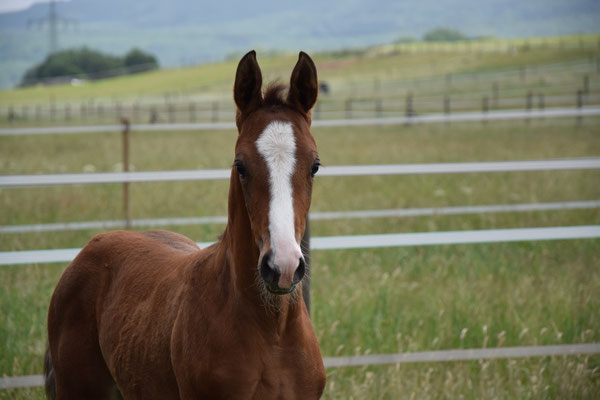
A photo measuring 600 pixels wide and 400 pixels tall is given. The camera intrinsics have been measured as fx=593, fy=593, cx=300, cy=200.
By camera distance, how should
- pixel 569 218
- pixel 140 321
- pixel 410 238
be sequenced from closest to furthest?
pixel 140 321 → pixel 410 238 → pixel 569 218

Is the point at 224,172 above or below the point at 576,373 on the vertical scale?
above

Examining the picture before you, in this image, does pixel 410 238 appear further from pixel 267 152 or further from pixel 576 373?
pixel 267 152

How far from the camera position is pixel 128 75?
347ft

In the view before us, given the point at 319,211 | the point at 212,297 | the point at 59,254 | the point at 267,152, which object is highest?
the point at 267,152

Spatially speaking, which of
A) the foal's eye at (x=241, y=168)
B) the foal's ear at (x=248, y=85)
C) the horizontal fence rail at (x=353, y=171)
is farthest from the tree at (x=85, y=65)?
the foal's eye at (x=241, y=168)

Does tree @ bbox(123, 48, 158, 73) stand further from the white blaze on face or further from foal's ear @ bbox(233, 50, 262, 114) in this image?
the white blaze on face

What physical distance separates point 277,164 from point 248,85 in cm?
41

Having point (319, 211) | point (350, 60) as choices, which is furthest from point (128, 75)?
point (319, 211)

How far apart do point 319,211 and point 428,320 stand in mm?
4479

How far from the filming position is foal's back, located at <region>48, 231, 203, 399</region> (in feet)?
7.20

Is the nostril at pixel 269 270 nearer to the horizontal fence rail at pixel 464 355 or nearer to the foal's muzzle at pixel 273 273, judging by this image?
the foal's muzzle at pixel 273 273

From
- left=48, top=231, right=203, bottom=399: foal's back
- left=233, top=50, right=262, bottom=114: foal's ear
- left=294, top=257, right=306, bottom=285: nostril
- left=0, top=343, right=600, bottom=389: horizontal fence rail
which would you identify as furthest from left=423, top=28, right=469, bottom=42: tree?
left=294, top=257, right=306, bottom=285: nostril

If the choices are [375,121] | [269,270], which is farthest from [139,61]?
[269,270]

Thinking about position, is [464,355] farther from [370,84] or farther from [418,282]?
[370,84]
